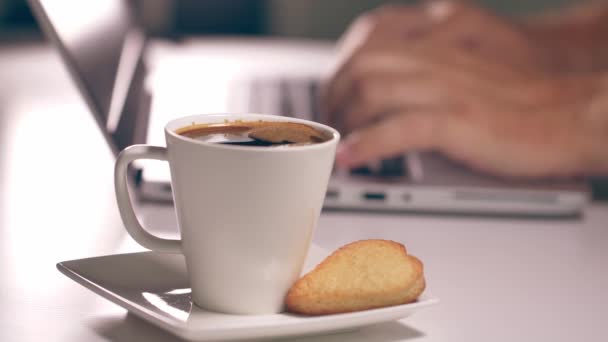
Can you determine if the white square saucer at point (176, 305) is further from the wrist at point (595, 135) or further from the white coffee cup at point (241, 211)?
the wrist at point (595, 135)

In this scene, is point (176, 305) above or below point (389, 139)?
below

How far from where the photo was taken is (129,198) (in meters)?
0.46

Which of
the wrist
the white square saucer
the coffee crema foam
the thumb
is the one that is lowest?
the white square saucer

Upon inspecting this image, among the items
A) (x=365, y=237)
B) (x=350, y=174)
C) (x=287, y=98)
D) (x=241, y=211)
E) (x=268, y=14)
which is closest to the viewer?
(x=241, y=211)

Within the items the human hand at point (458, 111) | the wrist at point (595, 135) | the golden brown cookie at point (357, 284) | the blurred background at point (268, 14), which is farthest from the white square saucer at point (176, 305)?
the blurred background at point (268, 14)

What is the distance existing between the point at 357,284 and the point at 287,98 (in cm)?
67

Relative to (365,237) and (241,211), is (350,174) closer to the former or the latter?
(365,237)

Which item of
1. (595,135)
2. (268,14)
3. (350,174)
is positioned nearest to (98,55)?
(350,174)

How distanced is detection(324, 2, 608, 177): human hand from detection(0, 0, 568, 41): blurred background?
5.04 ft

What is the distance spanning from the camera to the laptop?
2.15 feet

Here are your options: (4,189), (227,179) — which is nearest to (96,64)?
(4,189)

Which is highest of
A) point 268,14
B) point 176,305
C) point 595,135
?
point 268,14

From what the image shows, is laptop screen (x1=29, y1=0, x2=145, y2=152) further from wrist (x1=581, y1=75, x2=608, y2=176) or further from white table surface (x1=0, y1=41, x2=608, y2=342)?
wrist (x1=581, y1=75, x2=608, y2=176)

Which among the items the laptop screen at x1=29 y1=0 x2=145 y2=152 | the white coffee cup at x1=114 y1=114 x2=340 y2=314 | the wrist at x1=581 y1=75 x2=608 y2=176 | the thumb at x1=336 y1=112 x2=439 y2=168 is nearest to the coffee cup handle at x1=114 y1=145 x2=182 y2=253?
the white coffee cup at x1=114 y1=114 x2=340 y2=314
